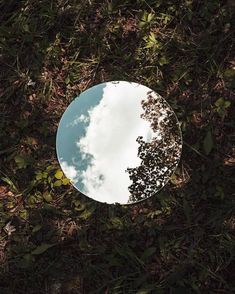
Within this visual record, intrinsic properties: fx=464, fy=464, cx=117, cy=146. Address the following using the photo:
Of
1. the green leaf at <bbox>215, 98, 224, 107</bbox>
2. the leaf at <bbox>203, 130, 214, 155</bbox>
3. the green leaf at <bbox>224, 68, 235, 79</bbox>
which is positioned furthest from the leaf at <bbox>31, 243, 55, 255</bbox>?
the green leaf at <bbox>224, 68, 235, 79</bbox>

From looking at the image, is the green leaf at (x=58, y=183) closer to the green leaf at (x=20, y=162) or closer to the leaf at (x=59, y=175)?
the leaf at (x=59, y=175)

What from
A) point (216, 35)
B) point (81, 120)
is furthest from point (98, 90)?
point (216, 35)

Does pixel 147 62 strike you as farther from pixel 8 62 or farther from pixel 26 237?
pixel 26 237

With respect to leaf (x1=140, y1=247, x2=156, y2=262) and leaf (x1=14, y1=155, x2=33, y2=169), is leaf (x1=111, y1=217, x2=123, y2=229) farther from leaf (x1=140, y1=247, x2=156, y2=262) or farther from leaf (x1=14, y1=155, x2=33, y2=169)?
leaf (x1=14, y1=155, x2=33, y2=169)

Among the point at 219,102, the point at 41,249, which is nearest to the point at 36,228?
the point at 41,249

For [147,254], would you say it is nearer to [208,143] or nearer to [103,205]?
[103,205]
